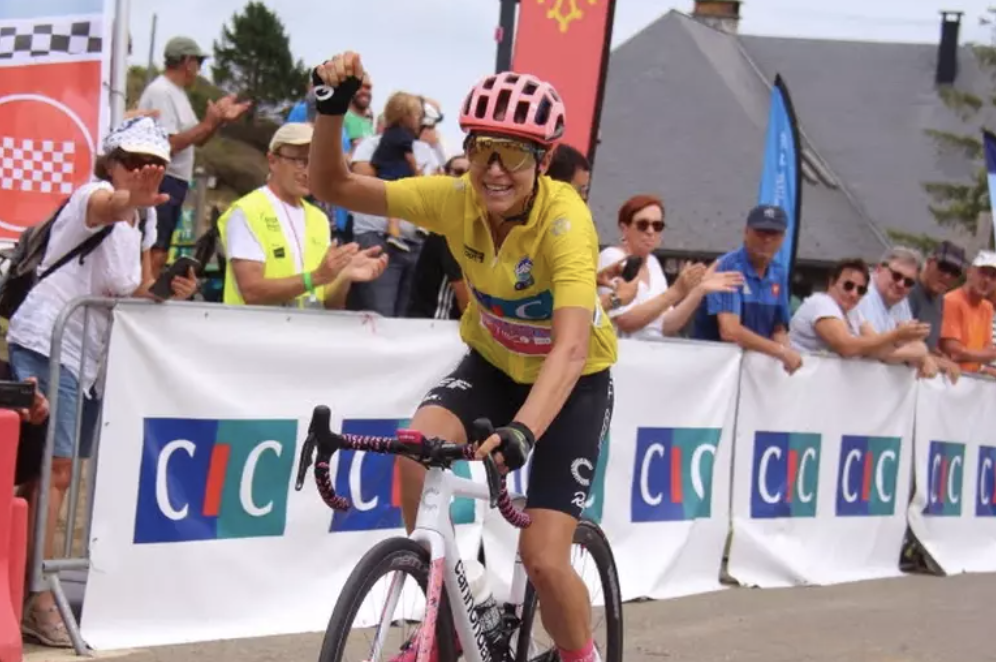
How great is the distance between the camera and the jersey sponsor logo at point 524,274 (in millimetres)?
5219

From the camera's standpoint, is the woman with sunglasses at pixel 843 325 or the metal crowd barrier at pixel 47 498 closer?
the metal crowd barrier at pixel 47 498

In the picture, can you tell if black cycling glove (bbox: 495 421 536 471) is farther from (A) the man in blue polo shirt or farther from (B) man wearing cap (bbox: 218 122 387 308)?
(A) the man in blue polo shirt

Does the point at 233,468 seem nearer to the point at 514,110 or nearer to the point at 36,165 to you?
the point at 36,165

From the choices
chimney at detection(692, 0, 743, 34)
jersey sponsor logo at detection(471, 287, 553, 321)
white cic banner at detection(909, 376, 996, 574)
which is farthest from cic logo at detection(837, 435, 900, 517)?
chimney at detection(692, 0, 743, 34)

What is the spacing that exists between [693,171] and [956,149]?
8.37 metres

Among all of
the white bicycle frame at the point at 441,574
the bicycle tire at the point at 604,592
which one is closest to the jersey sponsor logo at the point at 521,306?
the white bicycle frame at the point at 441,574

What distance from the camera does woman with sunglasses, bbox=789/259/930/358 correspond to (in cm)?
1065

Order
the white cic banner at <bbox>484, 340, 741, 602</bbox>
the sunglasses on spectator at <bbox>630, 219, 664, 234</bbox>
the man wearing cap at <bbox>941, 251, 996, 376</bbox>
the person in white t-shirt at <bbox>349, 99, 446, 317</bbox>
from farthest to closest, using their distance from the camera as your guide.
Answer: the man wearing cap at <bbox>941, 251, 996, 376</bbox> → the person in white t-shirt at <bbox>349, 99, 446, 317</bbox> → the sunglasses on spectator at <bbox>630, 219, 664, 234</bbox> → the white cic banner at <bbox>484, 340, 741, 602</bbox>

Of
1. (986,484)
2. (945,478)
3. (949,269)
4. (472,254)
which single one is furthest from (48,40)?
(986,484)

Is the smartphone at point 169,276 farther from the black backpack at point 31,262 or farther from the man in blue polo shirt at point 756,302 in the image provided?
the man in blue polo shirt at point 756,302

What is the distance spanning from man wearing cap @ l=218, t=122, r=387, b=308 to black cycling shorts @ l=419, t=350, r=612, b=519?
1984 millimetres

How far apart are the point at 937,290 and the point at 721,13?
136ft

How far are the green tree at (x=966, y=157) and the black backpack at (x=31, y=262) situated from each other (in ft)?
135

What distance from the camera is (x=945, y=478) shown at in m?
12.1
